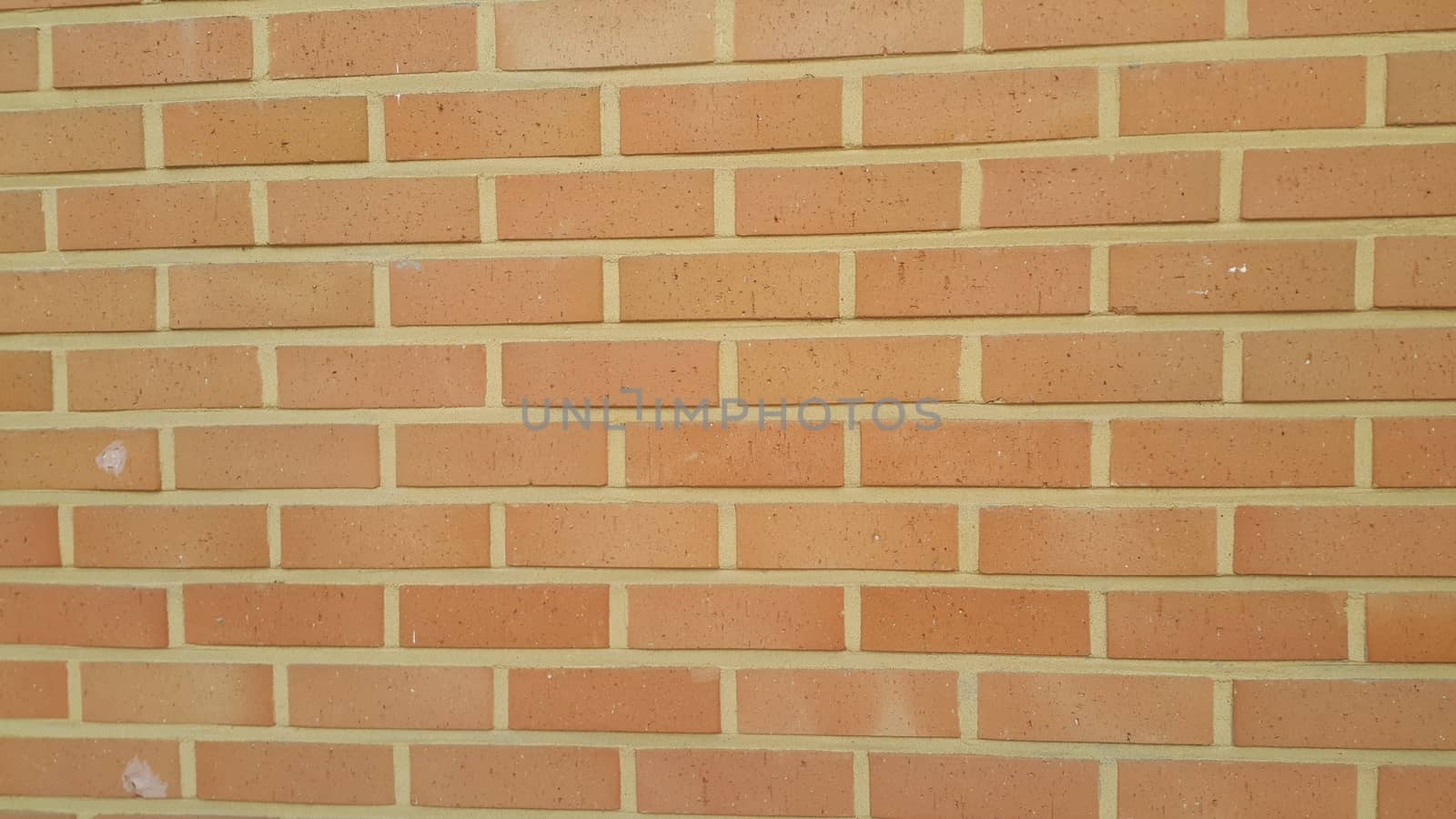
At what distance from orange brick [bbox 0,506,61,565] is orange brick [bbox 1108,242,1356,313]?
147 cm

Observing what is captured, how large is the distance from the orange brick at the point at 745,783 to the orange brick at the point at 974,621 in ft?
0.60

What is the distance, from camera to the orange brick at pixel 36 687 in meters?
1.23

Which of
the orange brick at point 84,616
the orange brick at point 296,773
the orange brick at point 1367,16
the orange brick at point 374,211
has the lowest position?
the orange brick at point 296,773

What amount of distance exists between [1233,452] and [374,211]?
1.16 meters

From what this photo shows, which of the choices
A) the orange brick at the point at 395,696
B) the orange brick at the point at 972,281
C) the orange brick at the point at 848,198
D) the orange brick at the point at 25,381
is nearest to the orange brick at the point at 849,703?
the orange brick at the point at 395,696

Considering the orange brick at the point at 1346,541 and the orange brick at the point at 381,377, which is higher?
the orange brick at the point at 381,377

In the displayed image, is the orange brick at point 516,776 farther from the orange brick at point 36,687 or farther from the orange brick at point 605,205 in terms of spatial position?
the orange brick at point 605,205

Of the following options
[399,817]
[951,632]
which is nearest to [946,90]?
[951,632]

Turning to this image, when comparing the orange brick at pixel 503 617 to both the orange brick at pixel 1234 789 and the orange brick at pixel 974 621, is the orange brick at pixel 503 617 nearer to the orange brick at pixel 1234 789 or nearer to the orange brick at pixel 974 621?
the orange brick at pixel 974 621

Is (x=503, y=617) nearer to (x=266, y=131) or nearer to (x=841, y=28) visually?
(x=266, y=131)

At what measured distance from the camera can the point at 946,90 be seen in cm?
110

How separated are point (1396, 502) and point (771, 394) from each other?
79cm

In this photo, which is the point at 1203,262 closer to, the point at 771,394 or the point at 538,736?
the point at 771,394

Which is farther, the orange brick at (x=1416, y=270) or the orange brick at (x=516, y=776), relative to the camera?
the orange brick at (x=516, y=776)
